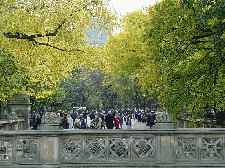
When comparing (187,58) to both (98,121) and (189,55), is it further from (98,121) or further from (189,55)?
(98,121)

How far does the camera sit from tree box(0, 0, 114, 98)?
1825 centimetres

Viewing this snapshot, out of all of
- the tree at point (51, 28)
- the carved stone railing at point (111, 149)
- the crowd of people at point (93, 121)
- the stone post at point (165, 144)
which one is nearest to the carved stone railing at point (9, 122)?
the tree at point (51, 28)

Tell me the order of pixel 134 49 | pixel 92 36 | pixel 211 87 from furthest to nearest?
1. pixel 134 49
2. pixel 92 36
3. pixel 211 87

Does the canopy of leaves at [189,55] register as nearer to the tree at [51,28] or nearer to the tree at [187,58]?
the tree at [187,58]

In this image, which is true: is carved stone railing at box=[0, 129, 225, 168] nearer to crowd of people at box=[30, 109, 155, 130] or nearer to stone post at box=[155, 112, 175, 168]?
stone post at box=[155, 112, 175, 168]

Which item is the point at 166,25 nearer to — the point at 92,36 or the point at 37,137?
the point at 92,36

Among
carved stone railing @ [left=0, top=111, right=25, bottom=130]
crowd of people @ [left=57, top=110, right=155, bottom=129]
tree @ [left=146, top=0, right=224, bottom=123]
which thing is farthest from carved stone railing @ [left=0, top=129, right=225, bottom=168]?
crowd of people @ [left=57, top=110, right=155, bottom=129]

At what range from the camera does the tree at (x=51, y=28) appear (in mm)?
18255

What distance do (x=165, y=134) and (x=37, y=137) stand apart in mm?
3396

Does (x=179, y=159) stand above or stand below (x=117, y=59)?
below

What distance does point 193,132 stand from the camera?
11.0 meters

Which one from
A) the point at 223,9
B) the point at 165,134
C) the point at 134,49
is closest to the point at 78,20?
the point at 223,9

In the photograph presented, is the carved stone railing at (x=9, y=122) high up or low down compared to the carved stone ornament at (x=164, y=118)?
down

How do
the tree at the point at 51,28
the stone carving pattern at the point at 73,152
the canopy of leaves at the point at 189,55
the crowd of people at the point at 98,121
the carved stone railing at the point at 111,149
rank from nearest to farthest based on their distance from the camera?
the carved stone railing at the point at 111,149
the stone carving pattern at the point at 73,152
the canopy of leaves at the point at 189,55
the tree at the point at 51,28
the crowd of people at the point at 98,121
